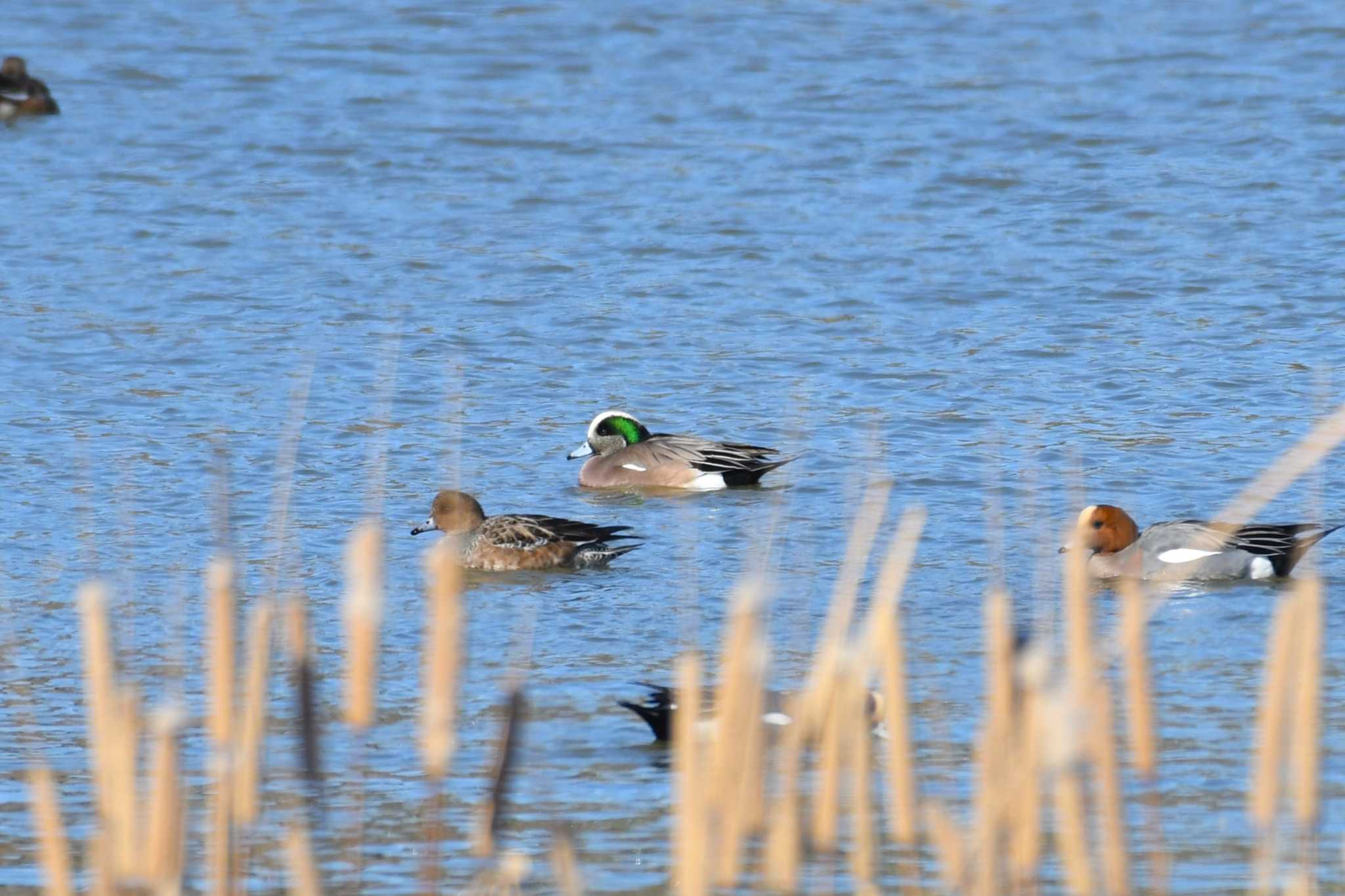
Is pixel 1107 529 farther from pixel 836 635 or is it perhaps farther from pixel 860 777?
pixel 836 635

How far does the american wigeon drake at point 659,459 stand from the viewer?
36.7ft

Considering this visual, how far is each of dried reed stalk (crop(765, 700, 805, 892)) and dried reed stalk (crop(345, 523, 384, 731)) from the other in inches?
30.0

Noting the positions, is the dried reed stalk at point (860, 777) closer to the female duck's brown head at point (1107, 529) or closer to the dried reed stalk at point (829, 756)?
the dried reed stalk at point (829, 756)

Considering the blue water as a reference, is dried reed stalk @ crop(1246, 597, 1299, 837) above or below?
below

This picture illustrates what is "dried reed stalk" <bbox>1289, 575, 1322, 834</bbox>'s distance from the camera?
147 inches

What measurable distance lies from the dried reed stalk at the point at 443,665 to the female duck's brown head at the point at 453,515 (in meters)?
5.58

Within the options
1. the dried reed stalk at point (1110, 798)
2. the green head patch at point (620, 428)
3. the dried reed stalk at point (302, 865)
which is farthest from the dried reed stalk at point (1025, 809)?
the green head patch at point (620, 428)

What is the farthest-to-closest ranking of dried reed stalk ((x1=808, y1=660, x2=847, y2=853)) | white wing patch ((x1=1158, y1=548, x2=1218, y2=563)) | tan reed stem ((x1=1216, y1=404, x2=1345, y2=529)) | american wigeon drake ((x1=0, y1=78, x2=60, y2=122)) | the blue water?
american wigeon drake ((x1=0, y1=78, x2=60, y2=122)) < white wing patch ((x1=1158, y1=548, x2=1218, y2=563)) < the blue water < dried reed stalk ((x1=808, y1=660, x2=847, y2=853)) < tan reed stem ((x1=1216, y1=404, x2=1345, y2=529))

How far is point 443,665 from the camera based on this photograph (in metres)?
3.69

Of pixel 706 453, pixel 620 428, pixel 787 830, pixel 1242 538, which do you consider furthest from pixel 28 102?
pixel 787 830

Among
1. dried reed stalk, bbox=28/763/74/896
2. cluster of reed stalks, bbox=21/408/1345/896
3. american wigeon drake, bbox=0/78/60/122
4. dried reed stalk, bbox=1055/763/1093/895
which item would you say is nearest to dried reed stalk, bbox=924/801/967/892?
cluster of reed stalks, bbox=21/408/1345/896

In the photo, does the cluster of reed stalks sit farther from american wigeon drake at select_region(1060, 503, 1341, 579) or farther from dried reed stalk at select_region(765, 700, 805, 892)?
american wigeon drake at select_region(1060, 503, 1341, 579)

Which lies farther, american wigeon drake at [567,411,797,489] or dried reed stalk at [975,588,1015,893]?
american wigeon drake at [567,411,797,489]

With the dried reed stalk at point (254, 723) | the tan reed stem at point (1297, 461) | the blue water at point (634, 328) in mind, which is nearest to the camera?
the tan reed stem at point (1297, 461)
